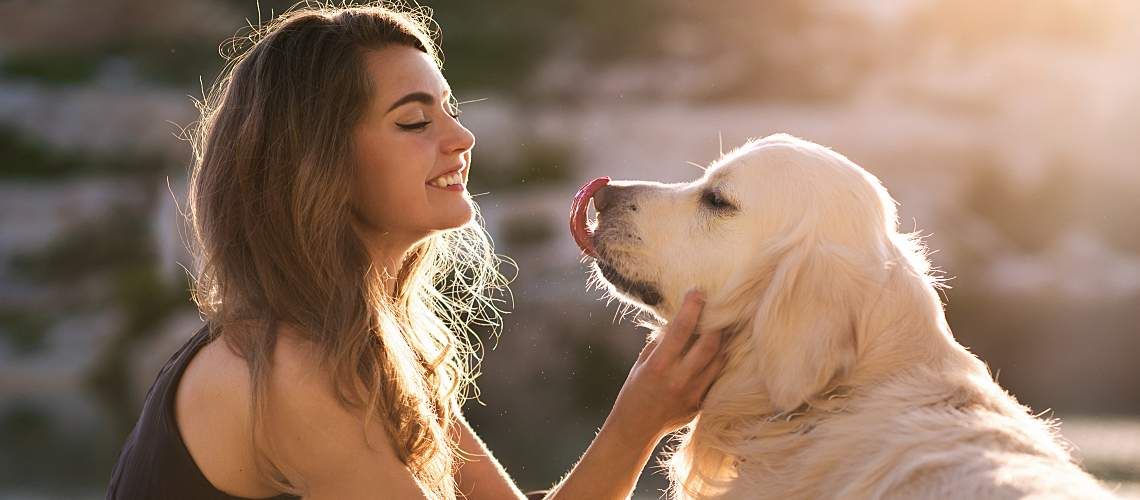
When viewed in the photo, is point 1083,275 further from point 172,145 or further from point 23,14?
point 23,14

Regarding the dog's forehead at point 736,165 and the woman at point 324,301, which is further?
the dog's forehead at point 736,165

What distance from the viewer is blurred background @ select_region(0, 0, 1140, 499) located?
32.2ft

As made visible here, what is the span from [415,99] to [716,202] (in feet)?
2.77

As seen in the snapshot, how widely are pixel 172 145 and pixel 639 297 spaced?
42.5 feet

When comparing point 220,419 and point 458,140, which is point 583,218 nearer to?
point 458,140

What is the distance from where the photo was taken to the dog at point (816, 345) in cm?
235

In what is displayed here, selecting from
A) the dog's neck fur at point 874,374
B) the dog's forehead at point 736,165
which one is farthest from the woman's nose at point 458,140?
the dog's neck fur at point 874,374

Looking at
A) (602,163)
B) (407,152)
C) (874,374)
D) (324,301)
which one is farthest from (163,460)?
(602,163)

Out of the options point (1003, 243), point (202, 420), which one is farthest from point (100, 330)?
point (202, 420)

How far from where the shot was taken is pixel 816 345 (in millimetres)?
2570

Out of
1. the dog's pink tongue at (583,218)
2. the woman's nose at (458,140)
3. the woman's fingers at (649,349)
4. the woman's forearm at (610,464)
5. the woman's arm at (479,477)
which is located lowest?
the woman's arm at (479,477)

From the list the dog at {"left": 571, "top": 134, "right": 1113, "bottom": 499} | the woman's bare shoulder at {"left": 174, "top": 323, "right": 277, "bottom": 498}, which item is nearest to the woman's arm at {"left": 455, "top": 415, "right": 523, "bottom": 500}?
the dog at {"left": 571, "top": 134, "right": 1113, "bottom": 499}

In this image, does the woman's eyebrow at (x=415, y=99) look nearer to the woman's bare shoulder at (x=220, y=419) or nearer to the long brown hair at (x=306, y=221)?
the long brown hair at (x=306, y=221)

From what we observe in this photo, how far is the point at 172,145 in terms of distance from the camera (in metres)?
14.8
